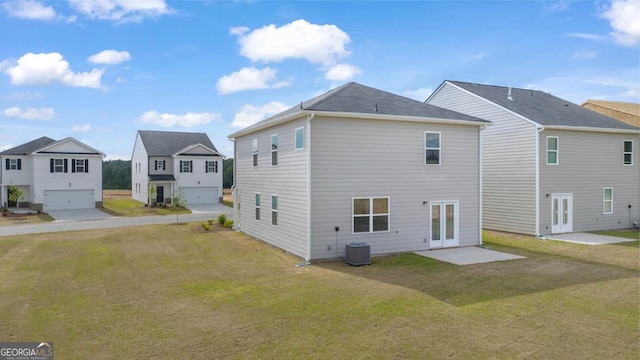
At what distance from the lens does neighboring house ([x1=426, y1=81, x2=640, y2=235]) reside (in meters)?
19.1

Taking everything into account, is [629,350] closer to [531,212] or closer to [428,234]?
[428,234]

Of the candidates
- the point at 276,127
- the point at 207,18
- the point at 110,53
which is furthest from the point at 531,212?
the point at 110,53

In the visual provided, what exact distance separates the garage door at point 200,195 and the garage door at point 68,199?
7.84m

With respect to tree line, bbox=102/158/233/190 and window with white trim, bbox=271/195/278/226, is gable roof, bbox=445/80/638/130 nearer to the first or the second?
window with white trim, bbox=271/195/278/226

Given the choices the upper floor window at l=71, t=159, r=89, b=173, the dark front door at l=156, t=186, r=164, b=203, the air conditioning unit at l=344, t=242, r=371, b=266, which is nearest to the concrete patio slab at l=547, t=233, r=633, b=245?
the air conditioning unit at l=344, t=242, r=371, b=266

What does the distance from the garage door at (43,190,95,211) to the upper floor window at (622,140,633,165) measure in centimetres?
3873

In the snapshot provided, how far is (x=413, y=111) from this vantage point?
15234 millimetres

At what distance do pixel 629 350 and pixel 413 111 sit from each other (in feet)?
33.4

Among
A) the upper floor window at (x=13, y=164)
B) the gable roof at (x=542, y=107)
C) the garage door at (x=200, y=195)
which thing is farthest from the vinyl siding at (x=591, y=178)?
the upper floor window at (x=13, y=164)

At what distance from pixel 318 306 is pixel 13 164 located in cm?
3706

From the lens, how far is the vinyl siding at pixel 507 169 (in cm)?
1909

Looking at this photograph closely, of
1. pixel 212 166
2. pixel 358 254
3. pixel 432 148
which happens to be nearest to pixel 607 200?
pixel 432 148

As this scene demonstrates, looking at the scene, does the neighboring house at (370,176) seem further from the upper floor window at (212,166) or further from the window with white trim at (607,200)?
the upper floor window at (212,166)

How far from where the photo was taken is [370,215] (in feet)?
47.1
